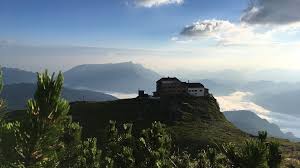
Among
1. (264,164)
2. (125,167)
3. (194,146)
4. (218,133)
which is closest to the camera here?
(264,164)

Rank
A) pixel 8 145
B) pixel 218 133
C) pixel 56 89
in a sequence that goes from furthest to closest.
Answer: pixel 218 133 → pixel 8 145 → pixel 56 89

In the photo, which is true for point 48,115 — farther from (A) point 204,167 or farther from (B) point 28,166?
(A) point 204,167

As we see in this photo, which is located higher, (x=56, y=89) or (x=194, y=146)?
(x=56, y=89)

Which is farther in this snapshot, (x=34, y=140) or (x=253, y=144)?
(x=253, y=144)

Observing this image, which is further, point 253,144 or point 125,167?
point 125,167

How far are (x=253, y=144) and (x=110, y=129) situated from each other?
157ft

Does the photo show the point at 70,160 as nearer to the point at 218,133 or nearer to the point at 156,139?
the point at 156,139

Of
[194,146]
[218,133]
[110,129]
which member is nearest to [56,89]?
[110,129]

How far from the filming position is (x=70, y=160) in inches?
2736

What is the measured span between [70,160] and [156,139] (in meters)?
25.2

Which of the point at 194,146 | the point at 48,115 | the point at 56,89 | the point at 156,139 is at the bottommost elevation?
the point at 194,146

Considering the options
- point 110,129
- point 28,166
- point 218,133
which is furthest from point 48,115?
point 218,133

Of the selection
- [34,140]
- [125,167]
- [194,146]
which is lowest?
[194,146]

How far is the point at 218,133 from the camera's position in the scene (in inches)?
7052
